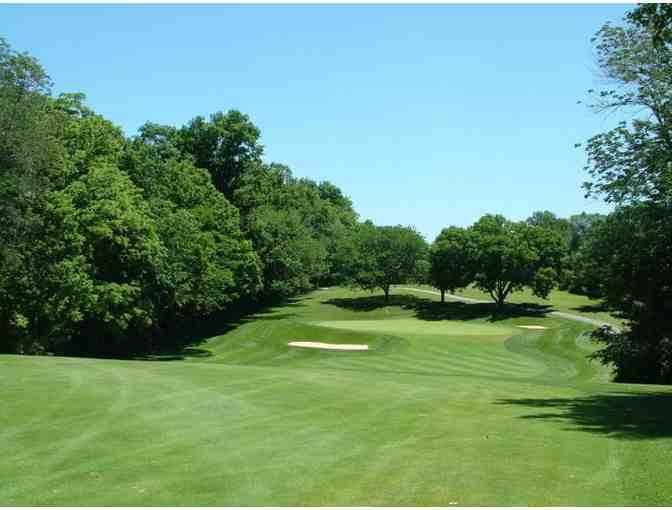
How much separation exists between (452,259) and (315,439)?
Answer: 73283mm

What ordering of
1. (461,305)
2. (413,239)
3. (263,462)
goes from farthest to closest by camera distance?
(413,239) < (461,305) < (263,462)

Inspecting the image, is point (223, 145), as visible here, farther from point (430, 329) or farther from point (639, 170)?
point (639, 170)

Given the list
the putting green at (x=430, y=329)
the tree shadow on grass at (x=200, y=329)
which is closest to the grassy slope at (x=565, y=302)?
the putting green at (x=430, y=329)

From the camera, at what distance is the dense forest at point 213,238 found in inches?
778

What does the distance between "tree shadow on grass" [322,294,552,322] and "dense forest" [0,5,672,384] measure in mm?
2123

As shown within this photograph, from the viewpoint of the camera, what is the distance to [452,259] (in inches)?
3329

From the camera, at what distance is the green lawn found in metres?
9.17

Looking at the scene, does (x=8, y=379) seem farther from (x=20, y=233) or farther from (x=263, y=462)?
(x=20, y=233)

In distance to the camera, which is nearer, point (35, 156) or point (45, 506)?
point (45, 506)

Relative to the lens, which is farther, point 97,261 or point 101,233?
point 97,261

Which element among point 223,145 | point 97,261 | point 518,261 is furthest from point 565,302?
point 97,261

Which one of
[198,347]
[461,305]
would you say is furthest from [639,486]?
[461,305]

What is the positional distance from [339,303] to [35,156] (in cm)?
5907

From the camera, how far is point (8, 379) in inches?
770
